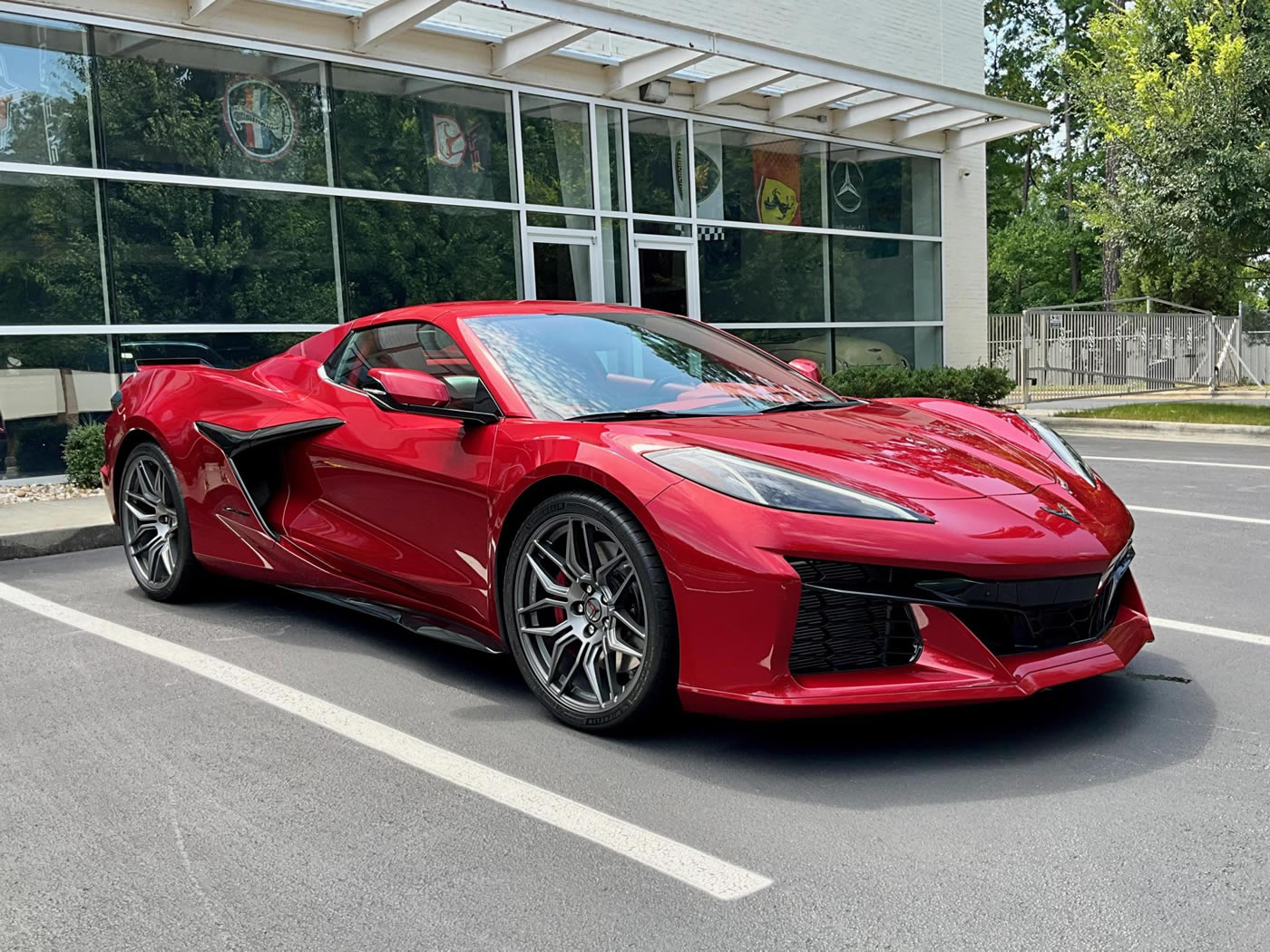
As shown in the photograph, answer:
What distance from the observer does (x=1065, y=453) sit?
14.4ft

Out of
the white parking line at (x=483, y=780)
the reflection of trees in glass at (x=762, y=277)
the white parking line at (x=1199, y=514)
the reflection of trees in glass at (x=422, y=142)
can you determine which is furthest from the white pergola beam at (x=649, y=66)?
the white parking line at (x=483, y=780)

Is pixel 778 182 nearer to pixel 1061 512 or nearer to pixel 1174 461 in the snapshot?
pixel 1174 461

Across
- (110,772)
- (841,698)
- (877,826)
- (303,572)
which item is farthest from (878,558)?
(303,572)

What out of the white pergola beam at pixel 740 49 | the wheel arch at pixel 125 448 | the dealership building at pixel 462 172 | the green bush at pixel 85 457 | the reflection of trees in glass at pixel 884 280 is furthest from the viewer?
the reflection of trees in glass at pixel 884 280

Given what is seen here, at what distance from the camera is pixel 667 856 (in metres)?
2.86

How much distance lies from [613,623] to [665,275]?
12512 millimetres

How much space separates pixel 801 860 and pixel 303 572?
8.94 feet

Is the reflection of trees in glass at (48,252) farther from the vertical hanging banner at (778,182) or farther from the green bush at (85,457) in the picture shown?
the vertical hanging banner at (778,182)

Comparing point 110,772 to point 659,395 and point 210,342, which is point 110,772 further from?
point 210,342

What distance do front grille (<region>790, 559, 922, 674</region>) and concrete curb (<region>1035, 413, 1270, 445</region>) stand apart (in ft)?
38.2

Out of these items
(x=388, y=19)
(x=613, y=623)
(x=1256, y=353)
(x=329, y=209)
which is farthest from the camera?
(x=1256, y=353)

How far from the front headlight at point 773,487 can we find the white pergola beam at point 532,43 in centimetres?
1000

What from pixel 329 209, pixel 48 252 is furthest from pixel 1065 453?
pixel 329 209

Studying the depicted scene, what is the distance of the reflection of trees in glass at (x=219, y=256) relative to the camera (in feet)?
36.3
